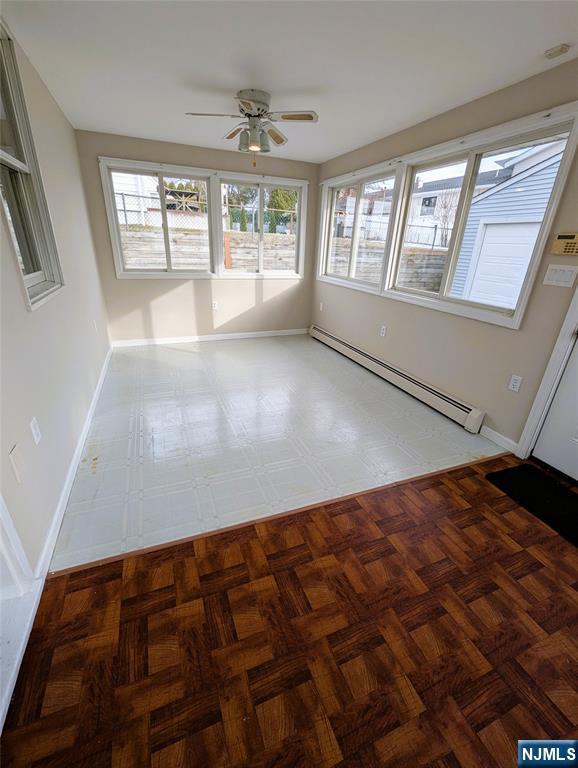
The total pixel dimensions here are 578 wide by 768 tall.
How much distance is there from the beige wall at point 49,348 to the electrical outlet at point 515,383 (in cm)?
300

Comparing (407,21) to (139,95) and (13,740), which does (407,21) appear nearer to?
(139,95)

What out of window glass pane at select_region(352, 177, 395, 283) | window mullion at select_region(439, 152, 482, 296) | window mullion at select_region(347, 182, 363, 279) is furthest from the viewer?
window mullion at select_region(347, 182, 363, 279)

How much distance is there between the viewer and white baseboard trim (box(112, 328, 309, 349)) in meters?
4.45

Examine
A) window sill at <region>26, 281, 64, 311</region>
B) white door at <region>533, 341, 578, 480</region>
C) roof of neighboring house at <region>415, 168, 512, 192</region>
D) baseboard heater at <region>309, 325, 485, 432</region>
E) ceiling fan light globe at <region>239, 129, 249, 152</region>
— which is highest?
ceiling fan light globe at <region>239, 129, 249, 152</region>

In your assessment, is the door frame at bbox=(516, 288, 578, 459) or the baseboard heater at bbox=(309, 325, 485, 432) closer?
the door frame at bbox=(516, 288, 578, 459)

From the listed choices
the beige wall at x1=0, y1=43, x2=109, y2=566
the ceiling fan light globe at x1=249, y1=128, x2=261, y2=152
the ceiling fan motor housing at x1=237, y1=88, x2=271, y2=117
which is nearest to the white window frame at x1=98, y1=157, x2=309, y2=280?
the beige wall at x1=0, y1=43, x2=109, y2=566

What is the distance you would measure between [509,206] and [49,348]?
3239 mm

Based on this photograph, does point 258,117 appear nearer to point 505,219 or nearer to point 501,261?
point 505,219

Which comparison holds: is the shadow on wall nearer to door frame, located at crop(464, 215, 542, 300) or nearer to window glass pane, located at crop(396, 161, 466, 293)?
window glass pane, located at crop(396, 161, 466, 293)

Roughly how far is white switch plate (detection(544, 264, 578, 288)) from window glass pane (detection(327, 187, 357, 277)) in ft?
8.50

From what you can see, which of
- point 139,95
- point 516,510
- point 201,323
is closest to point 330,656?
point 516,510

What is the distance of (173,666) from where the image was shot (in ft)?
3.89

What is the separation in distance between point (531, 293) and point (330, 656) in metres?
2.43

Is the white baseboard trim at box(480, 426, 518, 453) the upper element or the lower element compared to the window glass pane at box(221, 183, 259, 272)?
lower
